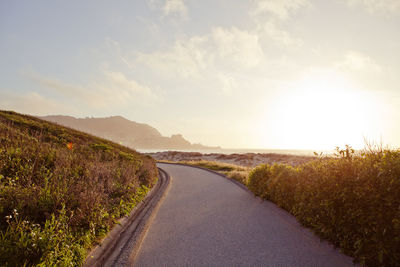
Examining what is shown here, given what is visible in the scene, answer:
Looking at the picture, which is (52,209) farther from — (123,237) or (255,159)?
(255,159)

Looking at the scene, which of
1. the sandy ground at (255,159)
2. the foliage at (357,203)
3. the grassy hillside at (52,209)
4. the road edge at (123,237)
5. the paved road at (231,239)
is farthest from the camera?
the sandy ground at (255,159)

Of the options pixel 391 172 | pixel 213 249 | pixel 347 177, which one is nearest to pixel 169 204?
pixel 213 249

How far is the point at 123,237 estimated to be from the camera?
488 cm

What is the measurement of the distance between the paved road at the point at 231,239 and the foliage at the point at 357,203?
0.41 metres

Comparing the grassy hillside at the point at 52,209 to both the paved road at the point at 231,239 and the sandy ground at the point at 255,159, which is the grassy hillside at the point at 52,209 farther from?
the sandy ground at the point at 255,159

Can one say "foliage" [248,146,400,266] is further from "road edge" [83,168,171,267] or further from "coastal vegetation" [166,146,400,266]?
"road edge" [83,168,171,267]

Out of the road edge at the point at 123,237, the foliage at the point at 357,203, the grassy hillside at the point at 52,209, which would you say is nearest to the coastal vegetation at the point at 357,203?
the foliage at the point at 357,203

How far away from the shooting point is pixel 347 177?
14.8ft

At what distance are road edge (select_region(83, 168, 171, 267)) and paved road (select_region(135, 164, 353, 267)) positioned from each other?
0.72ft

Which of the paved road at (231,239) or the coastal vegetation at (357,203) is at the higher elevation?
the coastal vegetation at (357,203)

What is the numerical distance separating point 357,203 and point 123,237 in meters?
5.33

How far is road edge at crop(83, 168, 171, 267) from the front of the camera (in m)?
3.87

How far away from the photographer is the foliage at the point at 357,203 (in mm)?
3512

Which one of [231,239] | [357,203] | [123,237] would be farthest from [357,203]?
[123,237]
